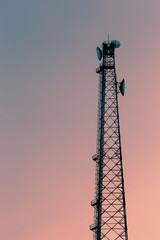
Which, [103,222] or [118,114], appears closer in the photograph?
[103,222]

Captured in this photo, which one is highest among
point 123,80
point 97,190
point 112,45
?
point 112,45

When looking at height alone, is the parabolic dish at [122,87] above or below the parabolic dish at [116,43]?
below

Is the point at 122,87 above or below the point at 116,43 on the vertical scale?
below

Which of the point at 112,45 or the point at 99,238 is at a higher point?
the point at 112,45

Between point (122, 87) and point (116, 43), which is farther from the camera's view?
point (116, 43)

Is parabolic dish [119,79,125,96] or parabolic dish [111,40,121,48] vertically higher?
parabolic dish [111,40,121,48]

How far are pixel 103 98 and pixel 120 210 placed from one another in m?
18.7

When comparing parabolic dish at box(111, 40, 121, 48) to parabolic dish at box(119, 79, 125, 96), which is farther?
parabolic dish at box(111, 40, 121, 48)

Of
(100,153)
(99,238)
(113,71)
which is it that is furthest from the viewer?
(113,71)

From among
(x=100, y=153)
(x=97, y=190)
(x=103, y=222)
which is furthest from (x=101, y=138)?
(x=103, y=222)

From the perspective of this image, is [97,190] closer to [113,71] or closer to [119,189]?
[119,189]

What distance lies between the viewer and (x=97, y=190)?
81.8 m

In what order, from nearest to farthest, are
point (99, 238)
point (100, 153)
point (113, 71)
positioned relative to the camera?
point (99, 238), point (100, 153), point (113, 71)

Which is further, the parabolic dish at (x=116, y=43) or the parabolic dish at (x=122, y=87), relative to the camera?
the parabolic dish at (x=116, y=43)
